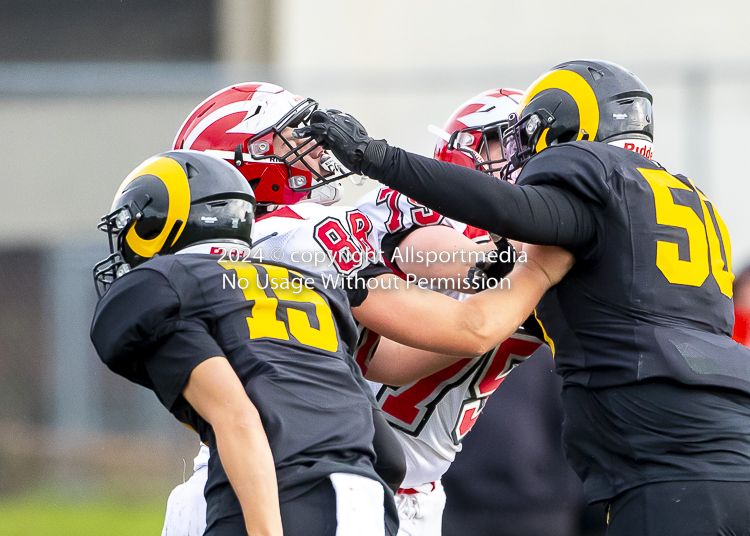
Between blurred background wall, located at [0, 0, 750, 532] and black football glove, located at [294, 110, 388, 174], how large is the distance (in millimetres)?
4556

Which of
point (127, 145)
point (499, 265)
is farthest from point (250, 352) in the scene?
point (127, 145)

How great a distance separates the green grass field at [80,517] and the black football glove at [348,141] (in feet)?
14.9

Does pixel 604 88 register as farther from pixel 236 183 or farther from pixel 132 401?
pixel 132 401

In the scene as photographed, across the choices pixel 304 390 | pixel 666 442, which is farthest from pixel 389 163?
pixel 666 442

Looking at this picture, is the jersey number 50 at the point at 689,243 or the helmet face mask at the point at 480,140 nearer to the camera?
the jersey number 50 at the point at 689,243

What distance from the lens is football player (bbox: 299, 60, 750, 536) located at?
8.25ft

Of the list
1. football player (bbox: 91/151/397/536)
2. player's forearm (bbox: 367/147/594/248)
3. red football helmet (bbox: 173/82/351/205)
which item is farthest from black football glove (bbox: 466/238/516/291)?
football player (bbox: 91/151/397/536)

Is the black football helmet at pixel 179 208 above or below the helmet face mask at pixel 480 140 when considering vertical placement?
above

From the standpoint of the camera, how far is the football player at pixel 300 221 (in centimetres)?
282

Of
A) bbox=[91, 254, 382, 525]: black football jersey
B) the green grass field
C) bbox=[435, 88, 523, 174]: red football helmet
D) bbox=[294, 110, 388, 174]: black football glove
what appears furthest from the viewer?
the green grass field

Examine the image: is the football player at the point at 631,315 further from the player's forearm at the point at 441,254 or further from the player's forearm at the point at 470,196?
the player's forearm at the point at 441,254

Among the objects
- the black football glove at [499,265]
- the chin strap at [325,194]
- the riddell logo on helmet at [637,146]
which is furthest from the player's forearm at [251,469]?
the riddell logo on helmet at [637,146]

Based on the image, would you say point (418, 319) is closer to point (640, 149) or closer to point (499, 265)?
point (499, 265)

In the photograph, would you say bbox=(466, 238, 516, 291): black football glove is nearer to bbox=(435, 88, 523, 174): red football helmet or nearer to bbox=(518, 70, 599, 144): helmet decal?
bbox=(518, 70, 599, 144): helmet decal
